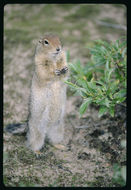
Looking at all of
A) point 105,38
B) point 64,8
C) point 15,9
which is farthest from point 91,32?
point 15,9

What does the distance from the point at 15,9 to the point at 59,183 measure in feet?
24.5

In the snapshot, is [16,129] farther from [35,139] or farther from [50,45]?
[50,45]

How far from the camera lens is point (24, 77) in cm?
635

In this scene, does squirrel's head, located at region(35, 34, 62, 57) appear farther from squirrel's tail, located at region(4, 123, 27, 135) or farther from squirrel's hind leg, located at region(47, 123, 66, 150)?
squirrel's tail, located at region(4, 123, 27, 135)

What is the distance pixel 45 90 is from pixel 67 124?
45.9 inches

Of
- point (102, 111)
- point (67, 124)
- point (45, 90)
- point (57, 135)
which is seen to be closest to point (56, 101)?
point (45, 90)

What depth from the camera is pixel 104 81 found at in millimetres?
4219

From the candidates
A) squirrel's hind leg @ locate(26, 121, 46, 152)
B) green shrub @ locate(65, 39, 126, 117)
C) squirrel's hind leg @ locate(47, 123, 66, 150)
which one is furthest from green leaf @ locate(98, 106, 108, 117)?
squirrel's hind leg @ locate(26, 121, 46, 152)

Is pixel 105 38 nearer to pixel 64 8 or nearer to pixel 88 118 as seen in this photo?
pixel 64 8

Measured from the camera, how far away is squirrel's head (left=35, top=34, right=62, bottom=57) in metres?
3.84

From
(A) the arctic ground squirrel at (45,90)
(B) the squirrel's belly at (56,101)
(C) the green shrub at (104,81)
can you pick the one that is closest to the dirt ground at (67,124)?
(A) the arctic ground squirrel at (45,90)

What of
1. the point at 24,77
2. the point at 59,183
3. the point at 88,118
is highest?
the point at 24,77

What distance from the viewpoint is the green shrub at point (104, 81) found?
3.52m

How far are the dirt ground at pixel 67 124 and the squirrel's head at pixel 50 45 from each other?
0.40 m
